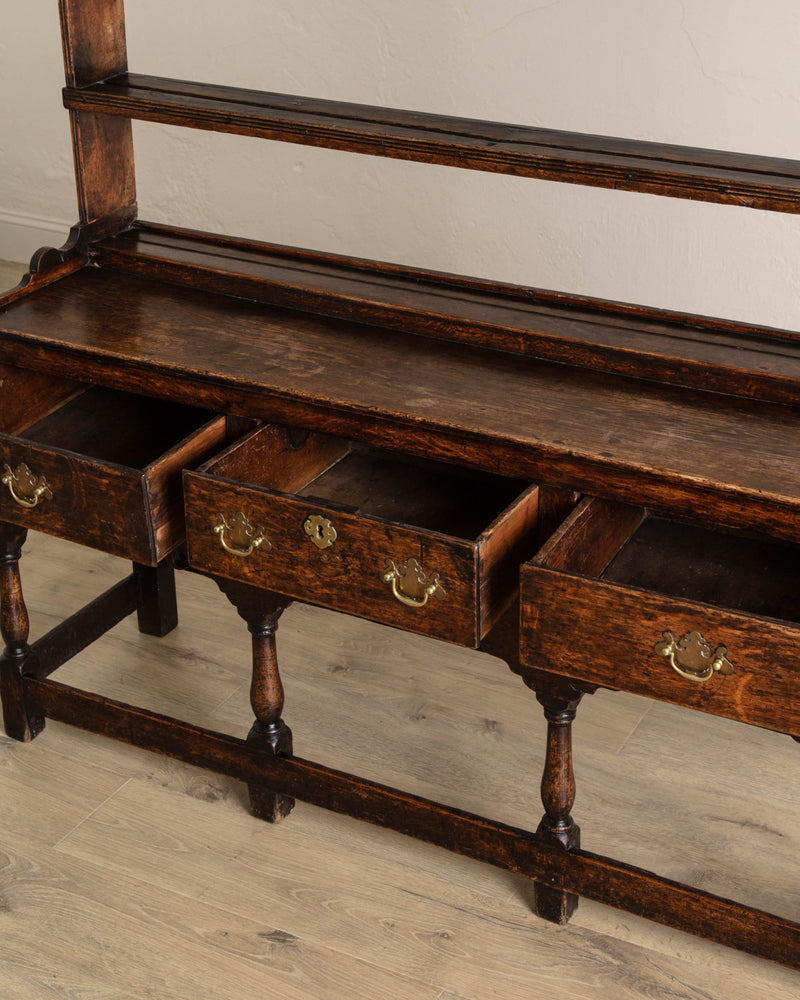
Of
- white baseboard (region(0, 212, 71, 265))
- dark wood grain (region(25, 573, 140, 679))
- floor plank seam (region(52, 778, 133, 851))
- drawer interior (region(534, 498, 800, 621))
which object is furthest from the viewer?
white baseboard (region(0, 212, 71, 265))

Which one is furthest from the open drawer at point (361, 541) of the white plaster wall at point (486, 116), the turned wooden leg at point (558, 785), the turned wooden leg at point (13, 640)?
A: the white plaster wall at point (486, 116)

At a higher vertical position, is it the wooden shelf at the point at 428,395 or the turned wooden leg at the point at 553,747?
the wooden shelf at the point at 428,395

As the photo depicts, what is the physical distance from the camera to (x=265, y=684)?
2039 mm

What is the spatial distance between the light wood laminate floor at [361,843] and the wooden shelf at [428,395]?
69cm

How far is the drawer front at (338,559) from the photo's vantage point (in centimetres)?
164

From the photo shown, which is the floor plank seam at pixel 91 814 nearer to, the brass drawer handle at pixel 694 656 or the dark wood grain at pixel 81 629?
the dark wood grain at pixel 81 629

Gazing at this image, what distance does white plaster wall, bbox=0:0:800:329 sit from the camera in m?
3.24

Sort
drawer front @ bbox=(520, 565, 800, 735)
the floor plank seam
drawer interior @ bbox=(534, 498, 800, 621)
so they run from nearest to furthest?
drawer front @ bbox=(520, 565, 800, 735) < drawer interior @ bbox=(534, 498, 800, 621) < the floor plank seam

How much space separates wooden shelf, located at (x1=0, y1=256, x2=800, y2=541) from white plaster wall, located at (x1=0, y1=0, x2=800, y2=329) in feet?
5.24

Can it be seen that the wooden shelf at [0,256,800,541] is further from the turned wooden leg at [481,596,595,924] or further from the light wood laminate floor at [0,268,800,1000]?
the light wood laminate floor at [0,268,800,1000]

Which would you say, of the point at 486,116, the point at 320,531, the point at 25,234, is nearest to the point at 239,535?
the point at 320,531

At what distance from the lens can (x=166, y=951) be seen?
6.24 ft

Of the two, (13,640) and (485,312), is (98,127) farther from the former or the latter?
(13,640)

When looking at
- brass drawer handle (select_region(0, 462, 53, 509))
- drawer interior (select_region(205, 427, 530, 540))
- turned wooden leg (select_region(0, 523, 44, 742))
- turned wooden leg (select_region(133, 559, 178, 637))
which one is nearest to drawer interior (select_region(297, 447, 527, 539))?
drawer interior (select_region(205, 427, 530, 540))
